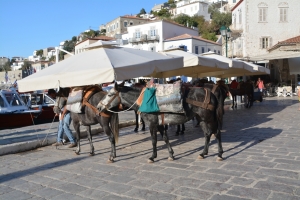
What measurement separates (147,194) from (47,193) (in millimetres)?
1558

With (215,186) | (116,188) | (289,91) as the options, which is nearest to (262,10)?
(289,91)

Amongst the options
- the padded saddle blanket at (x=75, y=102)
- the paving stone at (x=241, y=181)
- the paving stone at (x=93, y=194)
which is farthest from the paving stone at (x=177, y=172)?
the padded saddle blanket at (x=75, y=102)

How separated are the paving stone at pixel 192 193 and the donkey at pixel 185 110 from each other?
5.41 feet

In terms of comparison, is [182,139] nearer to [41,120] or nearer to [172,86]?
[172,86]

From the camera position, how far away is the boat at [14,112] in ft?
46.4

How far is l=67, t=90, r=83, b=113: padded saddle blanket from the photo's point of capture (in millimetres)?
6684

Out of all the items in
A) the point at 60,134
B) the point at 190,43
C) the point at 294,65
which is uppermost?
the point at 190,43

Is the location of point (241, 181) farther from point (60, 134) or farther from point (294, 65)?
point (294, 65)

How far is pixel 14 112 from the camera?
14523 mm

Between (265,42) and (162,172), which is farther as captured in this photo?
(265,42)

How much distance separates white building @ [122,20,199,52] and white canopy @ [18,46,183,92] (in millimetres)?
42998

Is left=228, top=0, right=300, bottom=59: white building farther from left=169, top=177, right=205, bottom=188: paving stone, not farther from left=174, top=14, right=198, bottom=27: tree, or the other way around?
left=174, top=14, right=198, bottom=27: tree

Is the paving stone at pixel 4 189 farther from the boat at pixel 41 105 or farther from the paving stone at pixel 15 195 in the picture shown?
the boat at pixel 41 105

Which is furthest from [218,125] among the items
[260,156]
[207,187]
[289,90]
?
[289,90]
